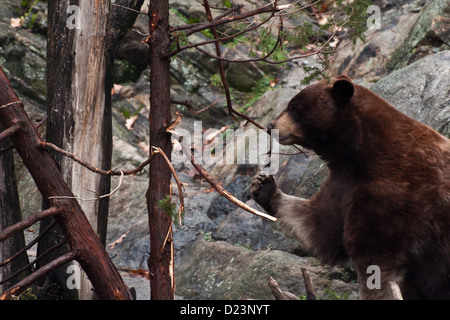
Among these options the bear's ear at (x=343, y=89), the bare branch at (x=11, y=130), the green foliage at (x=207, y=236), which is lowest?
the green foliage at (x=207, y=236)

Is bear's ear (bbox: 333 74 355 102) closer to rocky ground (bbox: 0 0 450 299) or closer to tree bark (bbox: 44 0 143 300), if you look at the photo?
rocky ground (bbox: 0 0 450 299)

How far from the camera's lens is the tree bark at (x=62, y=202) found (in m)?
4.09

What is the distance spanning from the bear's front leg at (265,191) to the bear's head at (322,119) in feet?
1.81

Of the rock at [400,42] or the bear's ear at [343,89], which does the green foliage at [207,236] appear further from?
the bear's ear at [343,89]

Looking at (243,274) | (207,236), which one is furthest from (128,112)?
(243,274)

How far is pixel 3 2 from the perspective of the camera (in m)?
11.2

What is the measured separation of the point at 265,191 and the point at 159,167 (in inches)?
58.9

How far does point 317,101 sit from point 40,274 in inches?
101

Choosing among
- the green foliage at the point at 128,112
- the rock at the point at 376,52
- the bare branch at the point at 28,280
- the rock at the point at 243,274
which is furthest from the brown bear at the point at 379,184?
the green foliage at the point at 128,112

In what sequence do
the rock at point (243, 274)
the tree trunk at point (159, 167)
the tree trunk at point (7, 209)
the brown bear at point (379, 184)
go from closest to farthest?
the tree trunk at point (159, 167)
the brown bear at point (379, 184)
the tree trunk at point (7, 209)
the rock at point (243, 274)

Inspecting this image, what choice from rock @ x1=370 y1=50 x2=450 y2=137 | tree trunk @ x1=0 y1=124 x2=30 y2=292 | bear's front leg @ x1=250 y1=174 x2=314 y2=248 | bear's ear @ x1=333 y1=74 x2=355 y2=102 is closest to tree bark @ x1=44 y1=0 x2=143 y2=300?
tree trunk @ x1=0 y1=124 x2=30 y2=292

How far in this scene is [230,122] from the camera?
10891mm

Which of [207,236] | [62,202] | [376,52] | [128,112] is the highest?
[376,52]

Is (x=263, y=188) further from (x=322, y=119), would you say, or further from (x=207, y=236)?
(x=207, y=236)
